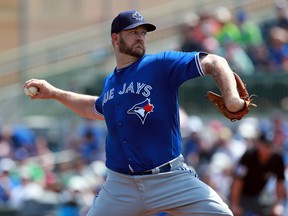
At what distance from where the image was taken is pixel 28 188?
535 inches

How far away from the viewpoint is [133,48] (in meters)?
6.47

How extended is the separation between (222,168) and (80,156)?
9.72 ft

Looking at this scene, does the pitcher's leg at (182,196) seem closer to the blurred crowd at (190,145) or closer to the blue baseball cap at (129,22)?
the blue baseball cap at (129,22)

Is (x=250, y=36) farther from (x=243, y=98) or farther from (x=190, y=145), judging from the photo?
(x=243, y=98)

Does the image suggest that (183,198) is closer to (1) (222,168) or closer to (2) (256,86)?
(1) (222,168)

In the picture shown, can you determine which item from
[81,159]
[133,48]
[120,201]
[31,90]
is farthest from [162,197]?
[81,159]

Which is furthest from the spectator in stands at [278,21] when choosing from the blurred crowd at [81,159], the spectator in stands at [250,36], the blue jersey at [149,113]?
the blue jersey at [149,113]

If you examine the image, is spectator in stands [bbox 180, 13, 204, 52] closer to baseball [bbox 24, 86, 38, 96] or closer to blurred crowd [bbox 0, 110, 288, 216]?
blurred crowd [bbox 0, 110, 288, 216]

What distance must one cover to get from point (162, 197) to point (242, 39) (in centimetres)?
1073

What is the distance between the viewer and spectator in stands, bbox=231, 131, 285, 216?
1040 cm

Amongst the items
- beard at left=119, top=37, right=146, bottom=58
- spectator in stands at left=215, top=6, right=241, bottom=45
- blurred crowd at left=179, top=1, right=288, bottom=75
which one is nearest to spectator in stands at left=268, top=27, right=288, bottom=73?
blurred crowd at left=179, top=1, right=288, bottom=75

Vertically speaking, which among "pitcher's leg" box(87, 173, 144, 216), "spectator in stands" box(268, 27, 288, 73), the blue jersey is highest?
the blue jersey

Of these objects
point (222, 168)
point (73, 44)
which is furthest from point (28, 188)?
point (73, 44)

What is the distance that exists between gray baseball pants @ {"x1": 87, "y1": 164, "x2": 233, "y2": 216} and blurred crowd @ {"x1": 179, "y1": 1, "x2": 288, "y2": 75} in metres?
9.13
